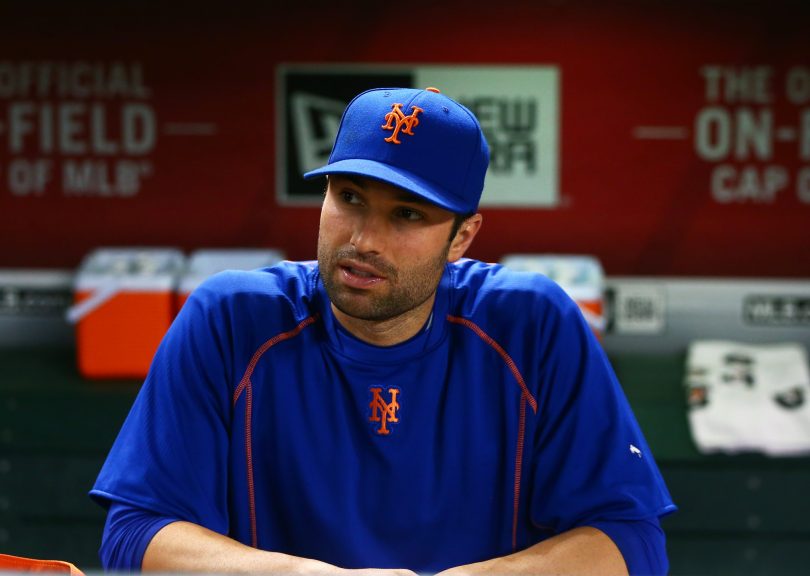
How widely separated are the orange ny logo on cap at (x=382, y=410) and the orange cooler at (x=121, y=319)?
80.4 inches

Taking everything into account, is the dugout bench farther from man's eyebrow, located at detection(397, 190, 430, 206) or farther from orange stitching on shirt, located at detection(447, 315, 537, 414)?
man's eyebrow, located at detection(397, 190, 430, 206)

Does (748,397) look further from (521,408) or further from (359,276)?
(359,276)

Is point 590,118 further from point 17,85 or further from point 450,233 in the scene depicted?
point 450,233

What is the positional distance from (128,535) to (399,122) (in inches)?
24.3

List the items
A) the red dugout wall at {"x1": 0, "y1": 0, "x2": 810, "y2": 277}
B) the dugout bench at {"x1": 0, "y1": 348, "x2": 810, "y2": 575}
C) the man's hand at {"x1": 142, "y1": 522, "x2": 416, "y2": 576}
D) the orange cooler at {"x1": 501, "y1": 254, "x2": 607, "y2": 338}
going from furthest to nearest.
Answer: the red dugout wall at {"x1": 0, "y1": 0, "x2": 810, "y2": 277}
the orange cooler at {"x1": 501, "y1": 254, "x2": 607, "y2": 338}
the dugout bench at {"x1": 0, "y1": 348, "x2": 810, "y2": 575}
the man's hand at {"x1": 142, "y1": 522, "x2": 416, "y2": 576}

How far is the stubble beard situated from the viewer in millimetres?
1519

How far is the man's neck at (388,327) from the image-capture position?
160 cm

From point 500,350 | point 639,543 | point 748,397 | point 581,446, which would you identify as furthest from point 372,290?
point 748,397

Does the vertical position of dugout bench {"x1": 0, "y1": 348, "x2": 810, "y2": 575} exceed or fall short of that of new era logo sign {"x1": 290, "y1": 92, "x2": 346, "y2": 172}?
it falls short

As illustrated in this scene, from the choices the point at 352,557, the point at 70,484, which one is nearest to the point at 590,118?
the point at 70,484

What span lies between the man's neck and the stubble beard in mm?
45

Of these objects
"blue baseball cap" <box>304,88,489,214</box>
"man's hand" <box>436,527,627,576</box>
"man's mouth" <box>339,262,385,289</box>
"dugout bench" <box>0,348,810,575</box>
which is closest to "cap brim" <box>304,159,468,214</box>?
"blue baseball cap" <box>304,88,489,214</box>

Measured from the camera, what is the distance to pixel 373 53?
3824 mm

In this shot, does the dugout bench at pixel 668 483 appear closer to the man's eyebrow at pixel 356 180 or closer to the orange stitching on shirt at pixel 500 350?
the orange stitching on shirt at pixel 500 350
